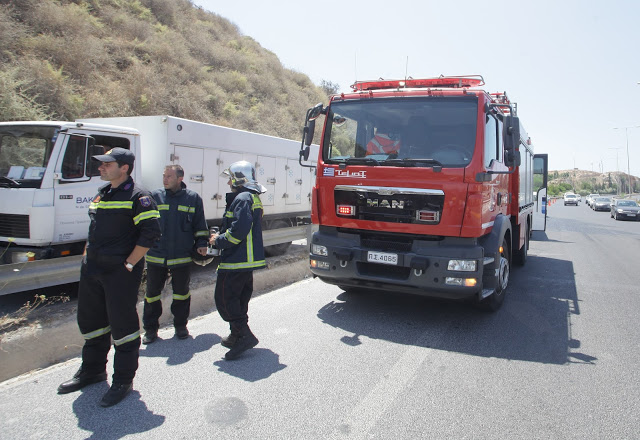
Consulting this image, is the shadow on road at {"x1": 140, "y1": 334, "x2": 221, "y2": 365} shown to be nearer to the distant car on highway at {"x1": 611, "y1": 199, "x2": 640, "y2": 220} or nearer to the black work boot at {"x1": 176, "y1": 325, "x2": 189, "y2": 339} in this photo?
the black work boot at {"x1": 176, "y1": 325, "x2": 189, "y2": 339}

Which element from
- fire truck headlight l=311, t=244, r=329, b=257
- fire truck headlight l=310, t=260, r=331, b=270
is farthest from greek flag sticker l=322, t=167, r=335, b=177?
fire truck headlight l=310, t=260, r=331, b=270

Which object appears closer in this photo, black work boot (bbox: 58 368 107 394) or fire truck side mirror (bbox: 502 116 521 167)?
black work boot (bbox: 58 368 107 394)

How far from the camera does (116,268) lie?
328cm

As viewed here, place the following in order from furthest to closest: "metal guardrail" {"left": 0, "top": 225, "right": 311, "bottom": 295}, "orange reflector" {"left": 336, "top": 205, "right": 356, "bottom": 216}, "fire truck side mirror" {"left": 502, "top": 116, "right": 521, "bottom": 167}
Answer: "orange reflector" {"left": 336, "top": 205, "right": 356, "bottom": 216} < "fire truck side mirror" {"left": 502, "top": 116, "right": 521, "bottom": 167} < "metal guardrail" {"left": 0, "top": 225, "right": 311, "bottom": 295}

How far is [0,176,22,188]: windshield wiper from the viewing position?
5.65m

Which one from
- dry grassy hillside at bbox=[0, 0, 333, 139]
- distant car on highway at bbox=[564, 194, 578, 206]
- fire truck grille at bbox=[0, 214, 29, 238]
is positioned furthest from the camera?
distant car on highway at bbox=[564, 194, 578, 206]

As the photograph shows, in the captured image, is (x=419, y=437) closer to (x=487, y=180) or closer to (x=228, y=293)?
→ (x=228, y=293)

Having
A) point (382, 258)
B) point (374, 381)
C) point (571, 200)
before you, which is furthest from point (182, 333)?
point (571, 200)

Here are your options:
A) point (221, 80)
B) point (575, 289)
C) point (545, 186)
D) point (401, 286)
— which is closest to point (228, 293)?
point (401, 286)

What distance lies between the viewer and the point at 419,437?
9.31 ft

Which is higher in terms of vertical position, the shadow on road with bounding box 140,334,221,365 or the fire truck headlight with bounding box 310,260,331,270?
the fire truck headlight with bounding box 310,260,331,270

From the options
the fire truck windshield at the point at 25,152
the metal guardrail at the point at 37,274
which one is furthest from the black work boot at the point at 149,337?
the fire truck windshield at the point at 25,152

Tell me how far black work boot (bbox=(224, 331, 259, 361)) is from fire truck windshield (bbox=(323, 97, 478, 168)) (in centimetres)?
236

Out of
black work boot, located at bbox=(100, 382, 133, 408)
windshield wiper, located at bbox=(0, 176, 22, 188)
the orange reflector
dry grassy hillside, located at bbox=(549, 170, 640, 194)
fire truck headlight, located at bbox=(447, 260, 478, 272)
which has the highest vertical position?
dry grassy hillside, located at bbox=(549, 170, 640, 194)
